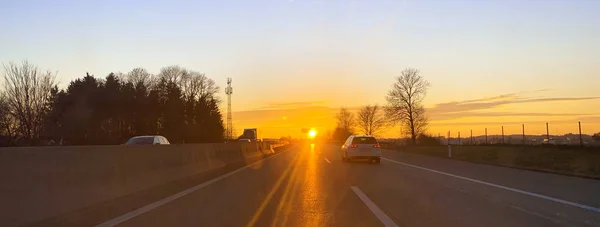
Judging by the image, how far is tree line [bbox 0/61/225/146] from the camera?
170ft

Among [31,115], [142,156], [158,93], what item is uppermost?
[158,93]

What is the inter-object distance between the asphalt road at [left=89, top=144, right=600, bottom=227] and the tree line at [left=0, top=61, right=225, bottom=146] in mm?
33677

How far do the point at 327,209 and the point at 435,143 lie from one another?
193 feet

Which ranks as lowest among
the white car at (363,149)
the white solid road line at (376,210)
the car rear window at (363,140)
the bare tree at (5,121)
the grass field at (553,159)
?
the white solid road line at (376,210)

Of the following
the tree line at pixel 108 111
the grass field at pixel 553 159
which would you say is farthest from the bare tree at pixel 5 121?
the grass field at pixel 553 159

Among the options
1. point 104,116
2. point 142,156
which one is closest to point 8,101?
point 104,116

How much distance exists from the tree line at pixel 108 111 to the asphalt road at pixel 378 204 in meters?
33.7

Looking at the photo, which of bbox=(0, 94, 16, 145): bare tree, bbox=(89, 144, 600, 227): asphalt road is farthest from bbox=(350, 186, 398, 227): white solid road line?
bbox=(0, 94, 16, 145): bare tree

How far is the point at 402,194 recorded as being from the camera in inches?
575

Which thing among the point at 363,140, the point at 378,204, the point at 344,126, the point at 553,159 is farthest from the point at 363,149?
the point at 344,126

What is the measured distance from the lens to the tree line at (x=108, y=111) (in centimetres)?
5178

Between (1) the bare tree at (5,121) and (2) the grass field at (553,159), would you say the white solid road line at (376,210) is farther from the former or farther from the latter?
(1) the bare tree at (5,121)

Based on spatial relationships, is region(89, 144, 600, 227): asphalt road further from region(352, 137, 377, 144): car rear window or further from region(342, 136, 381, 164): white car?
region(352, 137, 377, 144): car rear window

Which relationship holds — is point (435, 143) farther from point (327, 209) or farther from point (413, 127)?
point (327, 209)
